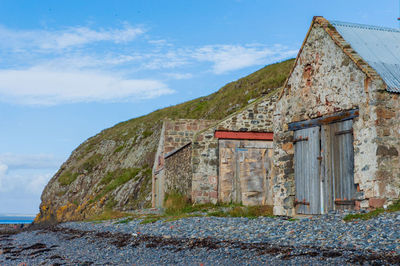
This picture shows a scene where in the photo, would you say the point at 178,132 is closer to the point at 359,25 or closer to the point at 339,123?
the point at 359,25

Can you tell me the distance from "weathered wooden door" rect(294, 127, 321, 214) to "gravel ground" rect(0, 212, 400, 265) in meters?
1.59

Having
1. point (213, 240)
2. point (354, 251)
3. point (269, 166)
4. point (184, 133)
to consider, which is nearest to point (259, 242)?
point (213, 240)

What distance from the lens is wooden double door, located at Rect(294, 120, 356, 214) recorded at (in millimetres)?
12430

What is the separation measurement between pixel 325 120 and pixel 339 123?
0.48 m

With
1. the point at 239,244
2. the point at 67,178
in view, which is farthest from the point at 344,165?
the point at 67,178

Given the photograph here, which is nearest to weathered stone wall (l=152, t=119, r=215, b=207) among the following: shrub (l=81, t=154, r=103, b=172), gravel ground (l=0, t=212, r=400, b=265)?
gravel ground (l=0, t=212, r=400, b=265)

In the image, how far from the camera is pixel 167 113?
52.2 metres

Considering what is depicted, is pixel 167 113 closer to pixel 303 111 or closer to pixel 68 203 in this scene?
pixel 68 203

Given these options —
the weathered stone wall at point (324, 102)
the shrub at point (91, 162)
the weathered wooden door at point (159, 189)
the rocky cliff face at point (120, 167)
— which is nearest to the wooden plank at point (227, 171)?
the weathered stone wall at point (324, 102)

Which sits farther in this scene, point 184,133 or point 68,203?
point 68,203

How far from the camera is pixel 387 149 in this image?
1138 cm

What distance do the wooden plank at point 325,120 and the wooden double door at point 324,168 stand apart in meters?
0.11

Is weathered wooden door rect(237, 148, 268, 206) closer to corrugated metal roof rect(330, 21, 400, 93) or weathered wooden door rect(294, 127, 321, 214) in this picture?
weathered wooden door rect(294, 127, 321, 214)

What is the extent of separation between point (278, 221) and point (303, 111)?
12.4 feet
